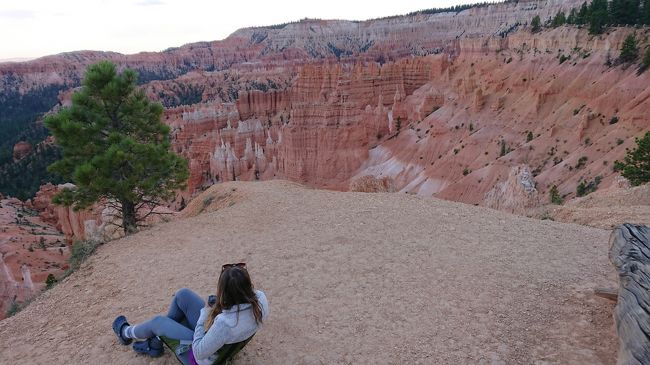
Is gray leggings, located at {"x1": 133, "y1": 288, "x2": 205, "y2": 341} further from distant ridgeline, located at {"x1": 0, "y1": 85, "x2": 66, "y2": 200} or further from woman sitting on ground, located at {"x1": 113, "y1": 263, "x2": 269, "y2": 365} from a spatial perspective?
distant ridgeline, located at {"x1": 0, "y1": 85, "x2": 66, "y2": 200}

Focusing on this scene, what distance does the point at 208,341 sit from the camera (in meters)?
3.88

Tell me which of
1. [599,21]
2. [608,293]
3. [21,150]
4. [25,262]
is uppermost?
[599,21]

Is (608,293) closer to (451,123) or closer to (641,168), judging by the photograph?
(641,168)

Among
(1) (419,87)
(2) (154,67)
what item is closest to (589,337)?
(1) (419,87)

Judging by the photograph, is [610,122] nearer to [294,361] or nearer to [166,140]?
[166,140]

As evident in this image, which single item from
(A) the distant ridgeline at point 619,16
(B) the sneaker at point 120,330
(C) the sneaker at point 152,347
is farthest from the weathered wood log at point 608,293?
(A) the distant ridgeline at point 619,16

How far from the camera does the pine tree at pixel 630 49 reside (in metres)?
30.9

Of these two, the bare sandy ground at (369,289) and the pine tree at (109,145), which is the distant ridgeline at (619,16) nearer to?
the bare sandy ground at (369,289)

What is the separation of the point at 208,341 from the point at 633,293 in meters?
3.98

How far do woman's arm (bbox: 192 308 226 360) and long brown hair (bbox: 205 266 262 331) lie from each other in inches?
7.4

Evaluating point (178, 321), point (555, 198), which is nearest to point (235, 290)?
point (178, 321)

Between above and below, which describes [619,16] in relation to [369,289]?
above

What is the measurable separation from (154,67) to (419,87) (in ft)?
454

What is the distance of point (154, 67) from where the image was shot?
16838 cm
